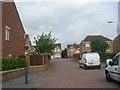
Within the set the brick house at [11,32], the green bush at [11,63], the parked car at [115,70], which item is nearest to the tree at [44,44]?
the brick house at [11,32]

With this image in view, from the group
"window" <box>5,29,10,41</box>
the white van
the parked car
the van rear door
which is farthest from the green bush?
the van rear door

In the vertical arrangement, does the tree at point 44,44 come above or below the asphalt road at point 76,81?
above

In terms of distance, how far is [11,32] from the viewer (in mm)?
23016

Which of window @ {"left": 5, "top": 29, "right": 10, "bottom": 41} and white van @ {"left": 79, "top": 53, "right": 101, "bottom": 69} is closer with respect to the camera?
window @ {"left": 5, "top": 29, "right": 10, "bottom": 41}

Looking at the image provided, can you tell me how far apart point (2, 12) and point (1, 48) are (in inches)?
138

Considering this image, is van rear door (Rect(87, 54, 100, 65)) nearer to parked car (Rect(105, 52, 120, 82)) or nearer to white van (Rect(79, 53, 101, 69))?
white van (Rect(79, 53, 101, 69))

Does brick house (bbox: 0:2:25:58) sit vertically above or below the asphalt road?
above

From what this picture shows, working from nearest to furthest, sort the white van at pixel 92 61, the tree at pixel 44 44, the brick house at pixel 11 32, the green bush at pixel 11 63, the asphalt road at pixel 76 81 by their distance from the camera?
the asphalt road at pixel 76 81
the green bush at pixel 11 63
the brick house at pixel 11 32
the white van at pixel 92 61
the tree at pixel 44 44

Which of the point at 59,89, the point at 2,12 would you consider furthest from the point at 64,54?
the point at 59,89

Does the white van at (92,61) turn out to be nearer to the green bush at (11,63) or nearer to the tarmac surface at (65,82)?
the tarmac surface at (65,82)

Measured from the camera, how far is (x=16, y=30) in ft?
83.6

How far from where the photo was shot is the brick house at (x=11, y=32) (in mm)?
20133

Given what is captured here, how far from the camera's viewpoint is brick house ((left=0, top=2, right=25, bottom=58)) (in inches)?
793

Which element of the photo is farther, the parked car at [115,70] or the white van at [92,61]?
the white van at [92,61]
